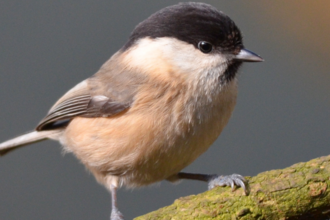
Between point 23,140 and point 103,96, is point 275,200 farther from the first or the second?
point 23,140

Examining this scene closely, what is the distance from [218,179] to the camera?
4.09 ft

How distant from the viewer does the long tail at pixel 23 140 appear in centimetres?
155

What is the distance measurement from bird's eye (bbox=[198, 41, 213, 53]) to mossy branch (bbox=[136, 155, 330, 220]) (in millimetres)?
388

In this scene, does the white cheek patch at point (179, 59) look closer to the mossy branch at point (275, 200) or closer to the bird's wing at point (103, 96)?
the bird's wing at point (103, 96)

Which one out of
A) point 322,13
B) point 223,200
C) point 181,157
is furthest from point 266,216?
point 322,13

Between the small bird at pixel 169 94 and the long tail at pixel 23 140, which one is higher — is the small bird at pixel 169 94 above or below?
above

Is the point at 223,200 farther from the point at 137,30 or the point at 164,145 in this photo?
the point at 137,30

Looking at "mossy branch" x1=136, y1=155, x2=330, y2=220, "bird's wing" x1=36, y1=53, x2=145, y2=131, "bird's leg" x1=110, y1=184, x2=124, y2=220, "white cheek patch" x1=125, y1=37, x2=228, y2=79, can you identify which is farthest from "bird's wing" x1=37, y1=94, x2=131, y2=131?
"mossy branch" x1=136, y1=155, x2=330, y2=220

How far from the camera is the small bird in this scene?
44.2 inches

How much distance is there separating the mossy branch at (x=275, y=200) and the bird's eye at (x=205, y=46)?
388mm

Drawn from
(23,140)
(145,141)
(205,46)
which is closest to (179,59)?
(205,46)

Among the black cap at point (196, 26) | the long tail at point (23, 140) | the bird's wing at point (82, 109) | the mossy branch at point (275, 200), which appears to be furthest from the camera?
the long tail at point (23, 140)

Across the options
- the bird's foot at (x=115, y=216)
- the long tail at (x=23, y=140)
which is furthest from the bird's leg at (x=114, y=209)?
the long tail at (x=23, y=140)

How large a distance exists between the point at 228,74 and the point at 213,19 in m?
0.16
